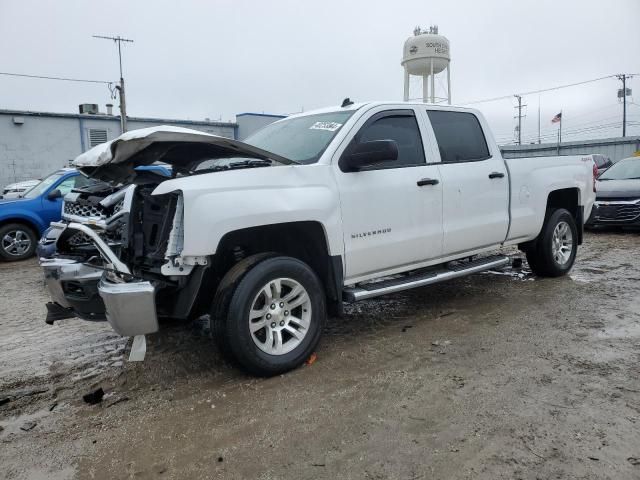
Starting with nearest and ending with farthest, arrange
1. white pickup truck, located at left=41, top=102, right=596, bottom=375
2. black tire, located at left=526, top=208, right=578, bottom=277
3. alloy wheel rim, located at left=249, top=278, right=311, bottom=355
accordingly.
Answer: white pickup truck, located at left=41, top=102, right=596, bottom=375 → alloy wheel rim, located at left=249, top=278, right=311, bottom=355 → black tire, located at left=526, top=208, right=578, bottom=277

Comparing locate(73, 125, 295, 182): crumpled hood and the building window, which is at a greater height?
the building window

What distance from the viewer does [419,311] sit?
5391 millimetres

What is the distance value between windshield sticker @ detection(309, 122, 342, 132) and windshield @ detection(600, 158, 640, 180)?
8891 millimetres

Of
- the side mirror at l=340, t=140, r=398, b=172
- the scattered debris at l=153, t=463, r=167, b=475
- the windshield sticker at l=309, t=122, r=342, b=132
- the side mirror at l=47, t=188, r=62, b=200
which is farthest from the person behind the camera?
the side mirror at l=47, t=188, r=62, b=200

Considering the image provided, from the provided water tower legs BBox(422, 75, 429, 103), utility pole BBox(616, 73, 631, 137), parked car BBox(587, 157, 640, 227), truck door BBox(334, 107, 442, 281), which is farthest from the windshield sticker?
utility pole BBox(616, 73, 631, 137)

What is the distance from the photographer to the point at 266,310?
12.1 ft

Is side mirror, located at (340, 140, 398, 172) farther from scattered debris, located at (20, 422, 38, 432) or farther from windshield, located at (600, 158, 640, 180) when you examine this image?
windshield, located at (600, 158, 640, 180)

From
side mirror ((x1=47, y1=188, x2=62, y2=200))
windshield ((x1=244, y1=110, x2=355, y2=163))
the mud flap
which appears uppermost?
windshield ((x1=244, y1=110, x2=355, y2=163))

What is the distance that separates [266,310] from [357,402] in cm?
90

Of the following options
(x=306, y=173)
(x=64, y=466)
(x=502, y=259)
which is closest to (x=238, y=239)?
(x=306, y=173)

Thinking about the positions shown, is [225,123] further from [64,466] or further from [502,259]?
[64,466]

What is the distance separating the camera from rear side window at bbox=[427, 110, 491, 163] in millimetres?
5078

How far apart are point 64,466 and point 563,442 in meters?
2.66

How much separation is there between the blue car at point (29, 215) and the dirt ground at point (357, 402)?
478cm
